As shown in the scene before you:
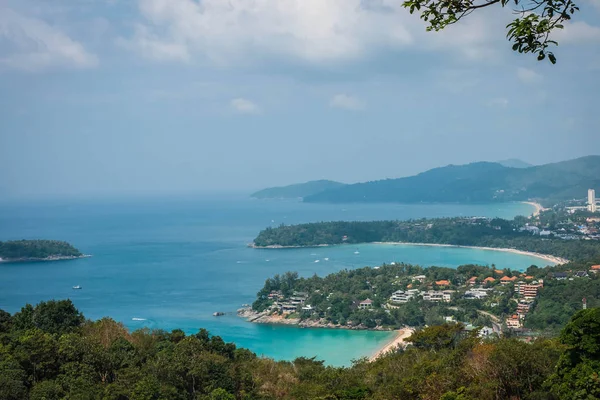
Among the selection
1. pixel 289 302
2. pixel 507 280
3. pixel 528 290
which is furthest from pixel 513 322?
pixel 289 302

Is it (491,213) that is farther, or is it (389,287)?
(491,213)

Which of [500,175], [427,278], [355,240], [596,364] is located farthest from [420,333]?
[500,175]

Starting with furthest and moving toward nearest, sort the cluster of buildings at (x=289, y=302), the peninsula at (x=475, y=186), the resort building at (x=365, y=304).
Answer: the peninsula at (x=475, y=186) < the cluster of buildings at (x=289, y=302) < the resort building at (x=365, y=304)

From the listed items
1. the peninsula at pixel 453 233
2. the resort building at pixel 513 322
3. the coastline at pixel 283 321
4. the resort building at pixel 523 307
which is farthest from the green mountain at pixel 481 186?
the coastline at pixel 283 321

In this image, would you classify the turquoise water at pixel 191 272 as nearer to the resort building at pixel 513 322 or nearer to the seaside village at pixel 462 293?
the seaside village at pixel 462 293

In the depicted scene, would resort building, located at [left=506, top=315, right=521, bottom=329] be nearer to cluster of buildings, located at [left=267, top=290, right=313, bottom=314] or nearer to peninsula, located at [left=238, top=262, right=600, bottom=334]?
peninsula, located at [left=238, top=262, right=600, bottom=334]

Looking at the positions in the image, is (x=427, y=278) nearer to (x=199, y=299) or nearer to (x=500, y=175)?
Answer: (x=199, y=299)

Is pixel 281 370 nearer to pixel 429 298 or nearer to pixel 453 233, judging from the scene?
pixel 429 298
